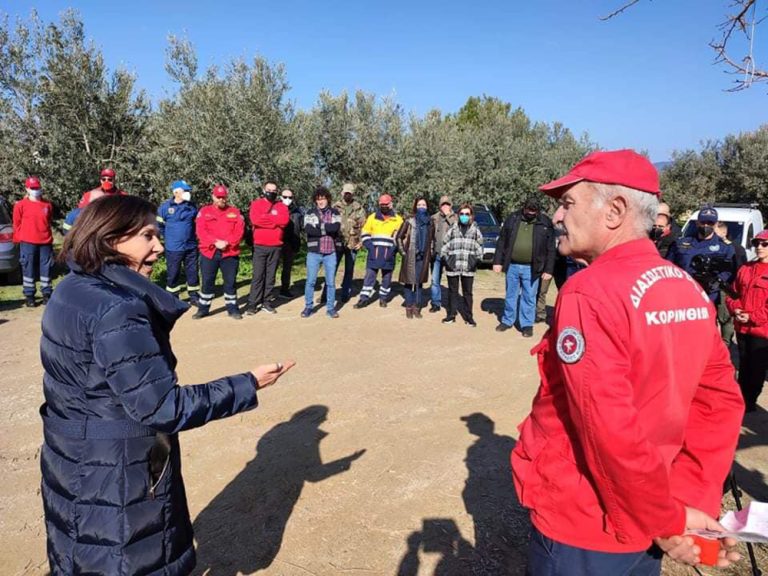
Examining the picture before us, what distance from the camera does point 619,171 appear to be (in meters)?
1.49

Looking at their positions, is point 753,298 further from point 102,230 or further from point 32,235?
point 32,235

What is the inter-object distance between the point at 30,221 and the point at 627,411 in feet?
33.3

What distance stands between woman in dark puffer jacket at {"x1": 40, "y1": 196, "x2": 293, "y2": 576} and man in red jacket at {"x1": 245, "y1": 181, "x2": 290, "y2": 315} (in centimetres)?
675

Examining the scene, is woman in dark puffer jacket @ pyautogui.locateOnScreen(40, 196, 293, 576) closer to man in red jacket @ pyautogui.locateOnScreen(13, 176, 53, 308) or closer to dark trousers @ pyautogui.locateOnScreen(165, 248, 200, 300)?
dark trousers @ pyautogui.locateOnScreen(165, 248, 200, 300)

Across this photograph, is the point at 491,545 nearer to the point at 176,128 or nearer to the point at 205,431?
the point at 205,431

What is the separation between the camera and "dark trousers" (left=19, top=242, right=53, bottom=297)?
8.94 meters

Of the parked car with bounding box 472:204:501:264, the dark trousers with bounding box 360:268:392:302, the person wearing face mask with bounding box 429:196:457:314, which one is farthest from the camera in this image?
the parked car with bounding box 472:204:501:264

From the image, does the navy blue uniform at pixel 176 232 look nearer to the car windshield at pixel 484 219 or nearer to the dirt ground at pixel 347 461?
the dirt ground at pixel 347 461

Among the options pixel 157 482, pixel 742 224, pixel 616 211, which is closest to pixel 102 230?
pixel 157 482

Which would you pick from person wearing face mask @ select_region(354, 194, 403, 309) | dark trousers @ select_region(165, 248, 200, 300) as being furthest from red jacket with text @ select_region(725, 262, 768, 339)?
dark trousers @ select_region(165, 248, 200, 300)

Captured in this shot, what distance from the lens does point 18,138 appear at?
46.2 ft

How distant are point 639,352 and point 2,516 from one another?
390cm

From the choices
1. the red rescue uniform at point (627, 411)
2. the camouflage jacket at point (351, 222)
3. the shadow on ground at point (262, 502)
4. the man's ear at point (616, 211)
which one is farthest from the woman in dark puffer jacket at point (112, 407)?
the camouflage jacket at point (351, 222)

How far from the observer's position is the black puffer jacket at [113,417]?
5.62 feet
